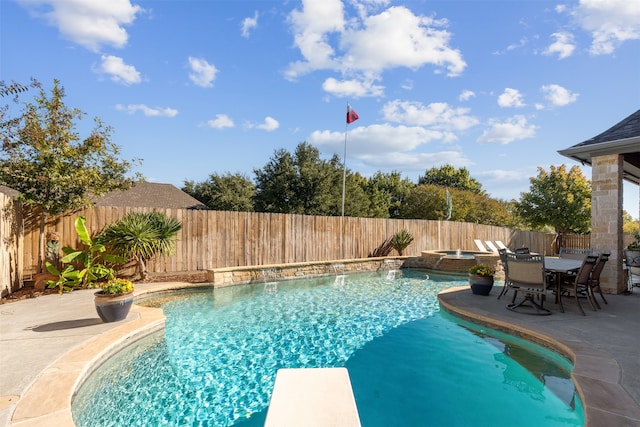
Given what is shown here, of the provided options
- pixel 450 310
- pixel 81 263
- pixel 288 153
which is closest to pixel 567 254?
pixel 450 310

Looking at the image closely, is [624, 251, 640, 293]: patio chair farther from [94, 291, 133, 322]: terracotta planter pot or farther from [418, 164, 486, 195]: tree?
[418, 164, 486, 195]: tree

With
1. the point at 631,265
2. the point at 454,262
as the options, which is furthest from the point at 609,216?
the point at 454,262

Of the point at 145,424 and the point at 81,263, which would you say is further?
the point at 81,263

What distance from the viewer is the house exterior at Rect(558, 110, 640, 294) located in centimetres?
704

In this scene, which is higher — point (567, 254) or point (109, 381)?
point (567, 254)

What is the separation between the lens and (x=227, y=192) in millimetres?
30625

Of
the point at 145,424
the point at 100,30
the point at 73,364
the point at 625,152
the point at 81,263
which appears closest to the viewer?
the point at 145,424

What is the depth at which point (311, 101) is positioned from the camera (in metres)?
13.9

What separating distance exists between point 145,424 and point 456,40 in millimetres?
10351

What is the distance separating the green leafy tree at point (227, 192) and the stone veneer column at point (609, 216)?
25.3 m

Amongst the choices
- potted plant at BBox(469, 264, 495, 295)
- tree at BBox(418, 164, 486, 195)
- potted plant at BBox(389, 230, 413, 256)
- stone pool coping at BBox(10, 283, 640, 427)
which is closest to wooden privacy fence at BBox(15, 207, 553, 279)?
potted plant at BBox(389, 230, 413, 256)

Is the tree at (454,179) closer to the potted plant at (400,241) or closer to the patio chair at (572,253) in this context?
the potted plant at (400,241)

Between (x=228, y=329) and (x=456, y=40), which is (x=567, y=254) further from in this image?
(x=228, y=329)

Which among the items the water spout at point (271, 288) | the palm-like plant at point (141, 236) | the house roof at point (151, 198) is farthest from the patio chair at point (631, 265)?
the house roof at point (151, 198)
